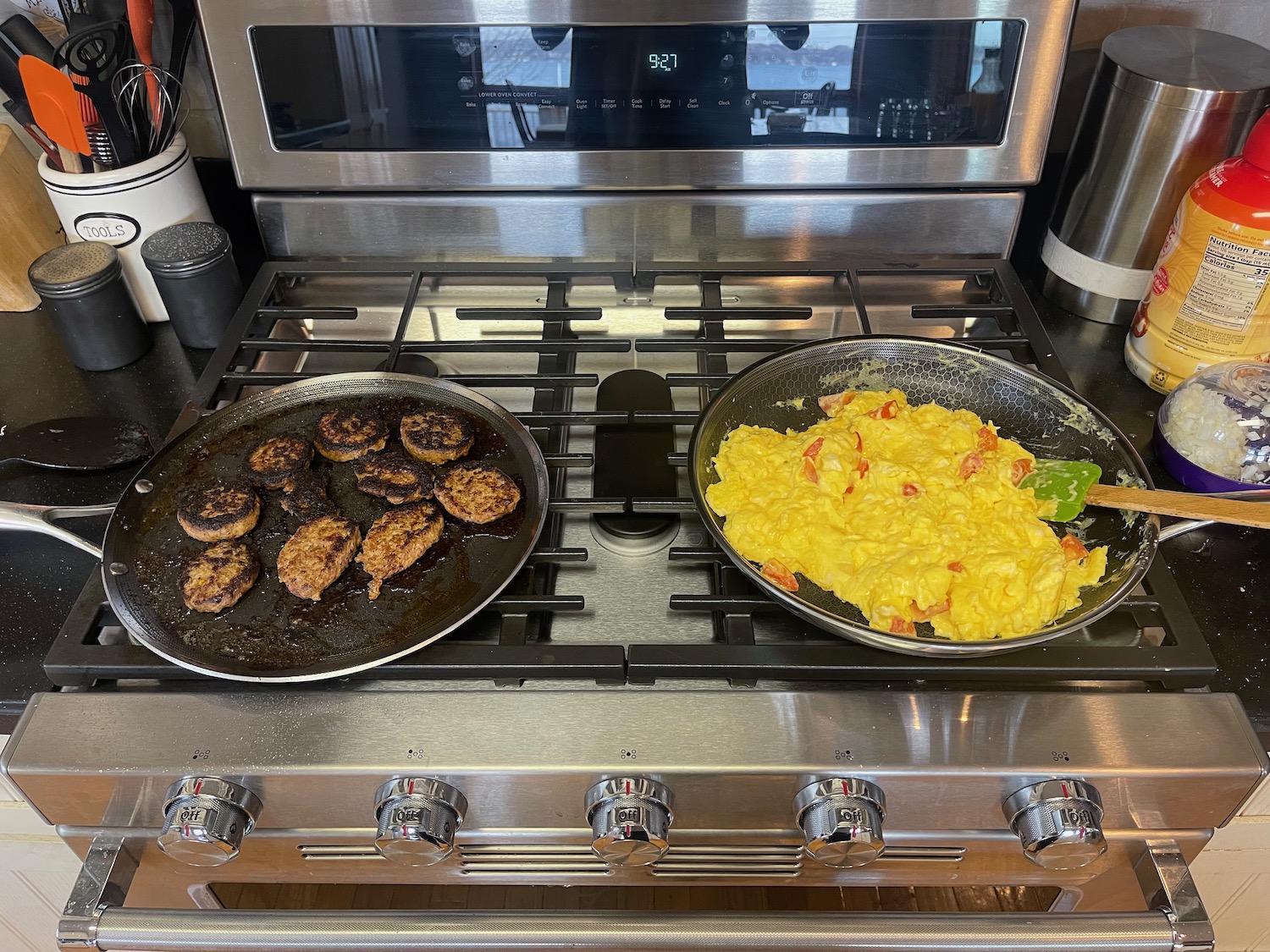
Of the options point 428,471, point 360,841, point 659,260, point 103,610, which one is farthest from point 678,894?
point 659,260

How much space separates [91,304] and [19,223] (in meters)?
0.26

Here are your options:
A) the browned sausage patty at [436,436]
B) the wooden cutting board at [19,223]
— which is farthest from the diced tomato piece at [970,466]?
the wooden cutting board at [19,223]

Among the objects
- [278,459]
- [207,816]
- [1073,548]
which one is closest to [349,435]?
[278,459]

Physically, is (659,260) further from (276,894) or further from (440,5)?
(276,894)

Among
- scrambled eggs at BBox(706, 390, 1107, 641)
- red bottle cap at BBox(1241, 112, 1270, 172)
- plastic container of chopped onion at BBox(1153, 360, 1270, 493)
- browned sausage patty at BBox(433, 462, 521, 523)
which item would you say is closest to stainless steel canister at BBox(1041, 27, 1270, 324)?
red bottle cap at BBox(1241, 112, 1270, 172)

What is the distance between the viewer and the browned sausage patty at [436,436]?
107cm

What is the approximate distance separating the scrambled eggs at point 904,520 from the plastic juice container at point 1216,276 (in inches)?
11.3

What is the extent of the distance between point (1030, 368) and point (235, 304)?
3.55 feet

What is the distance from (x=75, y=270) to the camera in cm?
118

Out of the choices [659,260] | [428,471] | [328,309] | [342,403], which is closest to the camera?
[428,471]

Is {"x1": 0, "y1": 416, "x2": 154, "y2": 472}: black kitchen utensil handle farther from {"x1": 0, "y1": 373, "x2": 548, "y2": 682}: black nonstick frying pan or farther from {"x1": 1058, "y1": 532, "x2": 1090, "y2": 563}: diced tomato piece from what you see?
{"x1": 1058, "y1": 532, "x2": 1090, "y2": 563}: diced tomato piece

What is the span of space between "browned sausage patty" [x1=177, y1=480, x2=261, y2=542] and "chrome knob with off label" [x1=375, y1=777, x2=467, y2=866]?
0.34 metres

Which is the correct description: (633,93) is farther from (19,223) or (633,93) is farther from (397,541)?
(19,223)

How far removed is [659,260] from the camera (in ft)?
4.67
